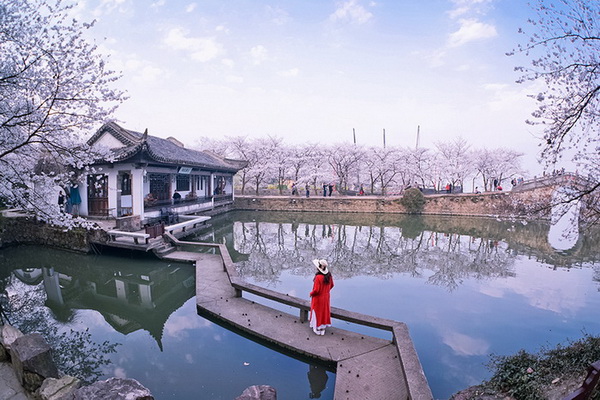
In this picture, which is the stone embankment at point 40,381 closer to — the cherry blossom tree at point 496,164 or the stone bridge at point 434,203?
the stone bridge at point 434,203

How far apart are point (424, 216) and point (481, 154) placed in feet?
65.3

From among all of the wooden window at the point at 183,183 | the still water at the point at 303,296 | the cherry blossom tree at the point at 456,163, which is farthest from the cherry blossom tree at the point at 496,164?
the wooden window at the point at 183,183

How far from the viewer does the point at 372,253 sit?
Answer: 533 inches

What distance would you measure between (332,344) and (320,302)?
0.73 metres

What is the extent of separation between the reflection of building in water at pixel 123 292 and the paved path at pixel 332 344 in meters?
1.08

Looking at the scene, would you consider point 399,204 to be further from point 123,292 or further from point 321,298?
point 321,298

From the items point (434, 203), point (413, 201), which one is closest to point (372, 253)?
point (413, 201)

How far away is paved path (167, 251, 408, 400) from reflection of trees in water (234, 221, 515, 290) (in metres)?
3.07

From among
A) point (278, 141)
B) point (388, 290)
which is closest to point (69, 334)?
point (388, 290)

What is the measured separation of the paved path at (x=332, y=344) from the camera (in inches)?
162

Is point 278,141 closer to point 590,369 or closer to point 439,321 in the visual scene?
point 439,321

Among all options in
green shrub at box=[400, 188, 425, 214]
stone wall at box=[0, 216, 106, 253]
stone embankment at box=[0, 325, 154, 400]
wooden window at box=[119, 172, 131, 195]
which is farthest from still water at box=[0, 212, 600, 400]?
green shrub at box=[400, 188, 425, 214]

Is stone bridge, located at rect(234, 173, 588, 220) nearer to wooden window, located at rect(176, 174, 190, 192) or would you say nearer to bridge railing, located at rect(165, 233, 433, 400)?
wooden window, located at rect(176, 174, 190, 192)

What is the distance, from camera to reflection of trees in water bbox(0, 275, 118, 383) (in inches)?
199
